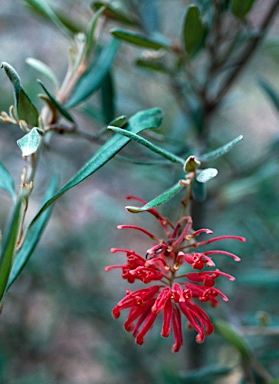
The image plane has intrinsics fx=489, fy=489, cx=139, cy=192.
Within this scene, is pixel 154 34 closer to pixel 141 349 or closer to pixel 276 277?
pixel 276 277

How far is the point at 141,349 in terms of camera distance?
4.37 feet

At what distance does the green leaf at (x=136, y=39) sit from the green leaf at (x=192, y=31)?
0.10 feet

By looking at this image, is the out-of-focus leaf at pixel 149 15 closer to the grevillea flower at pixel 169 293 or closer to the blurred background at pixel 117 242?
the blurred background at pixel 117 242

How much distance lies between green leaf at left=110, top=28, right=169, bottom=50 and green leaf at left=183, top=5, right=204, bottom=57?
0.10 ft

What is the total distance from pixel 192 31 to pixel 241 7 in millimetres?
71

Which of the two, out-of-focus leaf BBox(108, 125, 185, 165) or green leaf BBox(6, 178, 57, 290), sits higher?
out-of-focus leaf BBox(108, 125, 185, 165)

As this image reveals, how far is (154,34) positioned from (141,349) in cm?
88

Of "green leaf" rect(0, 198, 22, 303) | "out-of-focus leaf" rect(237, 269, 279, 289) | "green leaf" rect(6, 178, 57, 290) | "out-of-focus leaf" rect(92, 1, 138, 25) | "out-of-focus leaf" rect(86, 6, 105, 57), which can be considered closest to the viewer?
"green leaf" rect(0, 198, 22, 303)

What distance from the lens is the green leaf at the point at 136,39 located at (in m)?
0.61

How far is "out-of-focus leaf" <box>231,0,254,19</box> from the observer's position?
65 cm

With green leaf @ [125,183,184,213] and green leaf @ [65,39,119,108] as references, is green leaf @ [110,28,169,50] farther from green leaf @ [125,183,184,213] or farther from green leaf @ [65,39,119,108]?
green leaf @ [125,183,184,213]

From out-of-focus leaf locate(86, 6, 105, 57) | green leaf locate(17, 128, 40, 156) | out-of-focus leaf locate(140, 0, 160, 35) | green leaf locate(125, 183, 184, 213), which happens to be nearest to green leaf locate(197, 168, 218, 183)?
green leaf locate(125, 183, 184, 213)

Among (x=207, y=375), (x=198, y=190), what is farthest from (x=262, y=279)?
(x=198, y=190)

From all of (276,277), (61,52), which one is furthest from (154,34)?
(61,52)
